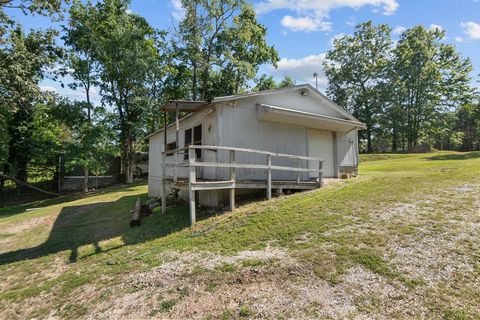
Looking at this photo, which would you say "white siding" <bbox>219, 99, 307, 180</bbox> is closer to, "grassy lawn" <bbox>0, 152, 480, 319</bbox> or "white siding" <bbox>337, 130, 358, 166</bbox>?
"grassy lawn" <bbox>0, 152, 480, 319</bbox>

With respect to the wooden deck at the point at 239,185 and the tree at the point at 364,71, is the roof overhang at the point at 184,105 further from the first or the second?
the tree at the point at 364,71

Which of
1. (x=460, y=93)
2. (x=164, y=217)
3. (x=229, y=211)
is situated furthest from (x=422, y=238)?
(x=460, y=93)

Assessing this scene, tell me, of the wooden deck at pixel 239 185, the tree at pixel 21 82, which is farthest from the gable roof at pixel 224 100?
the tree at pixel 21 82

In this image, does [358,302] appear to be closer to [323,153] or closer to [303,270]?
[303,270]

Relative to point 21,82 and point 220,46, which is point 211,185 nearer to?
point 21,82

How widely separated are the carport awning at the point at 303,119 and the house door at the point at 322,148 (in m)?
0.35

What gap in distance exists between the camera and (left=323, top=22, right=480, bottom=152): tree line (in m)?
34.4

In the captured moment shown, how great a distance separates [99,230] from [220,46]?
2003cm

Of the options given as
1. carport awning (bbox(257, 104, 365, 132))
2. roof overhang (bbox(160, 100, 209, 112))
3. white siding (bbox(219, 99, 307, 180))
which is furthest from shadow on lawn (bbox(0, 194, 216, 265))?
carport awning (bbox(257, 104, 365, 132))

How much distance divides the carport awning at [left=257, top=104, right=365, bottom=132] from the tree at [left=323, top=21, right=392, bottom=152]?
26.9 meters

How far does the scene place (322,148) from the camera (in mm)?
12219

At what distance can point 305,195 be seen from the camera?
29.7 feet

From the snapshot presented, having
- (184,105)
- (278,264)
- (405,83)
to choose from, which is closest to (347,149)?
(184,105)

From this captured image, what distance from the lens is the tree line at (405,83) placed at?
3444 centimetres
